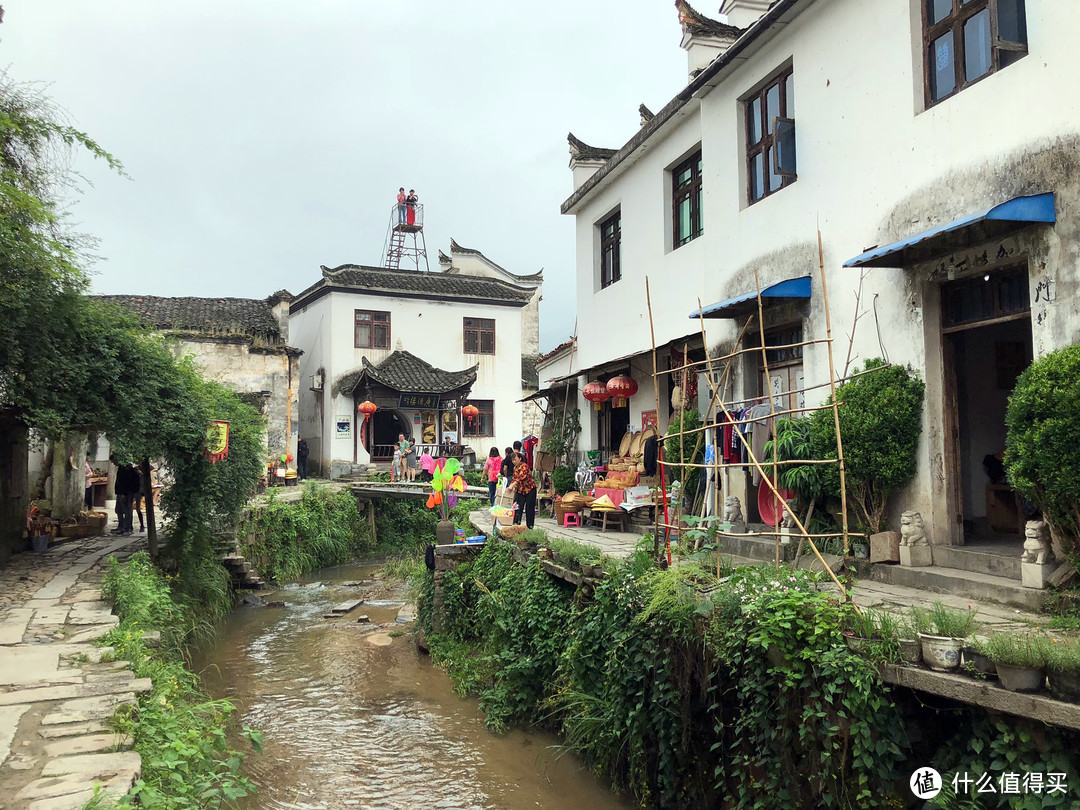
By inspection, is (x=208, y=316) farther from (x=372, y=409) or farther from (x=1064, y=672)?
(x=1064, y=672)

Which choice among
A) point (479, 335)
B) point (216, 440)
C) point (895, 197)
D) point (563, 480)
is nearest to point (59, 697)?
point (216, 440)

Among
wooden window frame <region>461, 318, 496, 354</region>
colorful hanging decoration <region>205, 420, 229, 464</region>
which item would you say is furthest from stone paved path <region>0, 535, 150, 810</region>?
wooden window frame <region>461, 318, 496, 354</region>

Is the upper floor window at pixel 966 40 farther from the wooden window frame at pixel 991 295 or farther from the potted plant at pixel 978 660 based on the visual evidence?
the potted plant at pixel 978 660

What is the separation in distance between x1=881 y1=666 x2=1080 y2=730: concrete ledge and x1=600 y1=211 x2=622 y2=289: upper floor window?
10.6 metres

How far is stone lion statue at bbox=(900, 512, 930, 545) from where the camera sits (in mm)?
6961

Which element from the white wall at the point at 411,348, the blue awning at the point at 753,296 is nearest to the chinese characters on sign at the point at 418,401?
the white wall at the point at 411,348

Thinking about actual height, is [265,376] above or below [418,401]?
above

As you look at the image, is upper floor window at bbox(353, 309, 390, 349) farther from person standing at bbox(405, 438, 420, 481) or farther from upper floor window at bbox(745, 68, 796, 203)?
upper floor window at bbox(745, 68, 796, 203)

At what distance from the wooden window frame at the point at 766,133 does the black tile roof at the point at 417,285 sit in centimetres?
1917

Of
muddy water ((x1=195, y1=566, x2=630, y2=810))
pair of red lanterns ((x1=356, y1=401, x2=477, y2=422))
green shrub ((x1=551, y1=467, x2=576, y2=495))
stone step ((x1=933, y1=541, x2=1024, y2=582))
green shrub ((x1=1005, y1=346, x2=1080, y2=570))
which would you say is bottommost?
muddy water ((x1=195, y1=566, x2=630, y2=810))

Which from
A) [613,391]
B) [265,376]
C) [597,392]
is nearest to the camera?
[613,391]

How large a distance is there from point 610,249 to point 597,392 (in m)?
2.94

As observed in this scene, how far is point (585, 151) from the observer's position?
1570 cm

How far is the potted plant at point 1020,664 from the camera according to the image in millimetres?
3879
